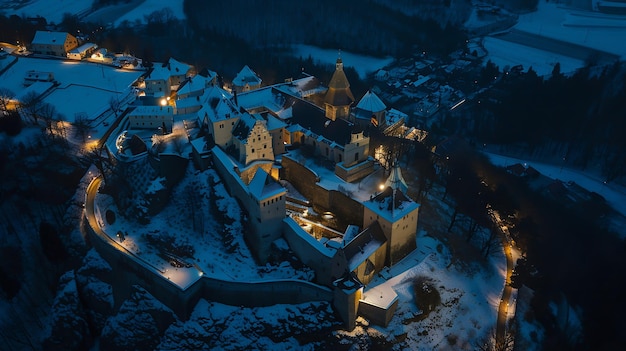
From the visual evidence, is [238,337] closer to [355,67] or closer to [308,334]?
[308,334]

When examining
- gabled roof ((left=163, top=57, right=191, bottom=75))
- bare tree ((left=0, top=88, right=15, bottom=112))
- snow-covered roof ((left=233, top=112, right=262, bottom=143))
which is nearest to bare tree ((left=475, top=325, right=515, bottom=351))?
snow-covered roof ((left=233, top=112, right=262, bottom=143))

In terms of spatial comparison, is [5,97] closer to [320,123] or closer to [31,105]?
[31,105]

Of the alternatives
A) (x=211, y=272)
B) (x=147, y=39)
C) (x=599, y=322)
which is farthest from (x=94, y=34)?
(x=599, y=322)

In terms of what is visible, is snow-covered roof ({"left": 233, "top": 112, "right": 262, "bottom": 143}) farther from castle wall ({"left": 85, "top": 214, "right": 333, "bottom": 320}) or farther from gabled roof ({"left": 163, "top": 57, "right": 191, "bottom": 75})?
gabled roof ({"left": 163, "top": 57, "right": 191, "bottom": 75})

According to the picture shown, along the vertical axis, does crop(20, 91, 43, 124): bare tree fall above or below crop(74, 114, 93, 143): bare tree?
above

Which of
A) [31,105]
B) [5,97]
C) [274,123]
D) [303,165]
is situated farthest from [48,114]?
[303,165]

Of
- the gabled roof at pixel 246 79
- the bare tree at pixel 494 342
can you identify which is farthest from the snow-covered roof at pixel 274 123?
the bare tree at pixel 494 342
